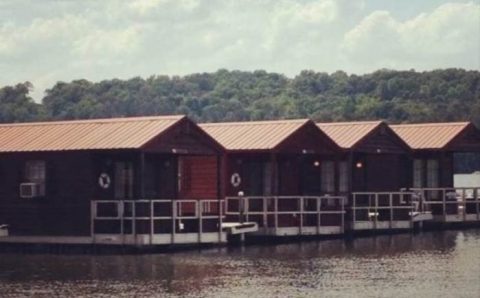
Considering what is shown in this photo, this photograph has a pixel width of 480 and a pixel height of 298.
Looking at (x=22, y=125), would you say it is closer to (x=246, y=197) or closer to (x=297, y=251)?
(x=246, y=197)

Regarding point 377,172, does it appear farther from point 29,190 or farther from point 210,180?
point 29,190

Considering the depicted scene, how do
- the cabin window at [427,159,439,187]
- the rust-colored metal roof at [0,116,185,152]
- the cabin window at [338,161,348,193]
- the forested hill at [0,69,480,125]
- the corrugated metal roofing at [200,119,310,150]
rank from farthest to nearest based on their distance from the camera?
the forested hill at [0,69,480,125] < the cabin window at [427,159,439,187] < the cabin window at [338,161,348,193] < the corrugated metal roofing at [200,119,310,150] < the rust-colored metal roof at [0,116,185,152]

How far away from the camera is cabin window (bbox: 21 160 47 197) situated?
50469 mm

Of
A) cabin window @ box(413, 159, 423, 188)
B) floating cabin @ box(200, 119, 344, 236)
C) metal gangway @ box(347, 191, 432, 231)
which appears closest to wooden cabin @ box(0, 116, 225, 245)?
floating cabin @ box(200, 119, 344, 236)

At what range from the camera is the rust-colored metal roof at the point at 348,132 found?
60072mm

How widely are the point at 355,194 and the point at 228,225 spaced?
9293 millimetres

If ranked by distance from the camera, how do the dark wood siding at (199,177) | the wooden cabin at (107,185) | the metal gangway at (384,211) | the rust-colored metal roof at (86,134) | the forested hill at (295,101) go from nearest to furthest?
the wooden cabin at (107,185)
the rust-colored metal roof at (86,134)
the dark wood siding at (199,177)
the metal gangway at (384,211)
the forested hill at (295,101)

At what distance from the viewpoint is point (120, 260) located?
4569cm

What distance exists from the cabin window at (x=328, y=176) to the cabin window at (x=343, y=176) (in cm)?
44

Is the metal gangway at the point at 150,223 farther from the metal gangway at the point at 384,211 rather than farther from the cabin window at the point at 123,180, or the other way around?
the metal gangway at the point at 384,211

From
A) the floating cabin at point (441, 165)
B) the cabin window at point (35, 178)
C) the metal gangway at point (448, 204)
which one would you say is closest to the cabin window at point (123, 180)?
the cabin window at point (35, 178)

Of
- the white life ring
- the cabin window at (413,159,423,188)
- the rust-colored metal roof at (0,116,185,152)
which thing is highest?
the rust-colored metal roof at (0,116,185,152)

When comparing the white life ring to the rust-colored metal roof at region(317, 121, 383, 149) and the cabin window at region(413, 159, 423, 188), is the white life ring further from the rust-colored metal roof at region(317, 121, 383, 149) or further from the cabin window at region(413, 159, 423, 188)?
the cabin window at region(413, 159, 423, 188)

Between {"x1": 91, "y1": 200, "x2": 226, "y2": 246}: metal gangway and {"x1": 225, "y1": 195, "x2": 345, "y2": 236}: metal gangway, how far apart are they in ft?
9.99
